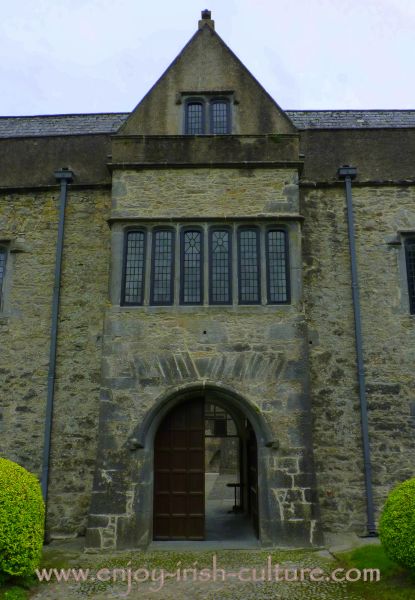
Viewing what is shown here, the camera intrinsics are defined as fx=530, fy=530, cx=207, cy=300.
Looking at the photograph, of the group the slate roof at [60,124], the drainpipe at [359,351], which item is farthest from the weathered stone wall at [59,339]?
the drainpipe at [359,351]

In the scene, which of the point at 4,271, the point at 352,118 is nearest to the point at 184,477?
the point at 4,271

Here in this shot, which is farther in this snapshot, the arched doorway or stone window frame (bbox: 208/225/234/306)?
stone window frame (bbox: 208/225/234/306)

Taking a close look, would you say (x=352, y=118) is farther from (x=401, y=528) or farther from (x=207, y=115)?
(x=401, y=528)

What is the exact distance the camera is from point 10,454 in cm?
1173

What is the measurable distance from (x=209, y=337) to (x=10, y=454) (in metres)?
5.19

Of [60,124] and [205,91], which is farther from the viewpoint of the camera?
[60,124]

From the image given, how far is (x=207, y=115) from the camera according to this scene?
1258cm

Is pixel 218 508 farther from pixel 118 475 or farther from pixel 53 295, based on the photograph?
pixel 53 295

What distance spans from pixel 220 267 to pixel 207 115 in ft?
12.5

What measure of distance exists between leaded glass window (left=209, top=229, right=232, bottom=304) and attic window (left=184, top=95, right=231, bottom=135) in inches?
105

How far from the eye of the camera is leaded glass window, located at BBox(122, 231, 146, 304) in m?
11.4

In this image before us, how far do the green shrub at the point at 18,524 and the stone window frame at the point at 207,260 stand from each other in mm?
4311

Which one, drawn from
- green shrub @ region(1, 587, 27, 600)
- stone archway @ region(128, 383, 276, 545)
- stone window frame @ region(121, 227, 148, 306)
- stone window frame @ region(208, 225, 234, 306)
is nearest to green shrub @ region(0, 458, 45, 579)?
green shrub @ region(1, 587, 27, 600)

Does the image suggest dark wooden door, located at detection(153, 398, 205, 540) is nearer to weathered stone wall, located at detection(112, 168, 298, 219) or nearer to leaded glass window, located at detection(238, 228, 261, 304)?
leaded glass window, located at detection(238, 228, 261, 304)
